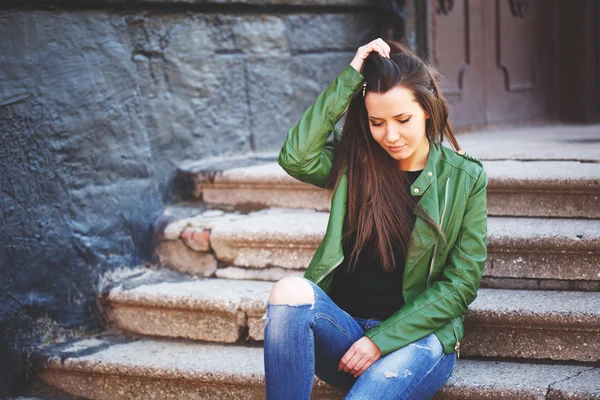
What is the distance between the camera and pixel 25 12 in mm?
3012

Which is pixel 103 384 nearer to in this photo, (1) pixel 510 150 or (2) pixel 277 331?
(2) pixel 277 331

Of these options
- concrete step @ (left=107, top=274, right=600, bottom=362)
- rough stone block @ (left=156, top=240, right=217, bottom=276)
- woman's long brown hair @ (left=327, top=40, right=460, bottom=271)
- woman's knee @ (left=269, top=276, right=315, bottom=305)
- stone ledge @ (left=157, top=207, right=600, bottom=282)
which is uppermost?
woman's long brown hair @ (left=327, top=40, right=460, bottom=271)

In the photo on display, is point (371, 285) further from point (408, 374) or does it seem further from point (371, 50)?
point (371, 50)

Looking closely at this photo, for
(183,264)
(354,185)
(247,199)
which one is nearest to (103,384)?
(183,264)

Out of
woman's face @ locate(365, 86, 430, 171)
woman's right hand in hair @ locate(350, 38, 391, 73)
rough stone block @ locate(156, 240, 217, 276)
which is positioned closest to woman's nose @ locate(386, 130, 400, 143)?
woman's face @ locate(365, 86, 430, 171)

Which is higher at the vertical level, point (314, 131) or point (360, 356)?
point (314, 131)

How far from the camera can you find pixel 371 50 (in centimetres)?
236

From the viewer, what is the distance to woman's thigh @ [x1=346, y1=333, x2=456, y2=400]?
2084 mm

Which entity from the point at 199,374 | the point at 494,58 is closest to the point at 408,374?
the point at 199,374

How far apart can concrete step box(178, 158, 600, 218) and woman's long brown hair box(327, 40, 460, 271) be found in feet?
2.70

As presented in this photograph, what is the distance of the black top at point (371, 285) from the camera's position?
92.8 inches

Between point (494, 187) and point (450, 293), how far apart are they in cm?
104

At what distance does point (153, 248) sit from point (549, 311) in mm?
1856

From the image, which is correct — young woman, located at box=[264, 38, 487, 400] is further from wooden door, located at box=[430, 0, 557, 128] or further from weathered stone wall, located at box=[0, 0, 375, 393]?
wooden door, located at box=[430, 0, 557, 128]
